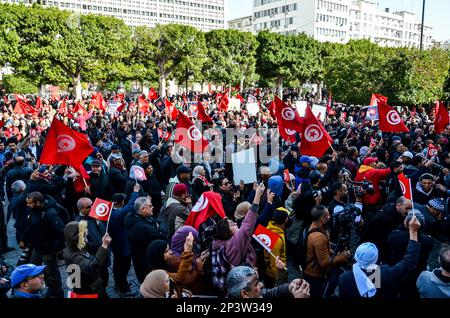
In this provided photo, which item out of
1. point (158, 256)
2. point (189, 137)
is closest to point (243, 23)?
point (189, 137)

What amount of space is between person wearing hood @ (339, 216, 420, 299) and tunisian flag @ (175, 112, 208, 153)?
6.32m

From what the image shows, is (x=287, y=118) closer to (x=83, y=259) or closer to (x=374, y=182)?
(x=374, y=182)

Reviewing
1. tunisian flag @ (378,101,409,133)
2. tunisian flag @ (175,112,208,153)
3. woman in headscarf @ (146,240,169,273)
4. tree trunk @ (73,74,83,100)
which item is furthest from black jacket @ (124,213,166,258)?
tree trunk @ (73,74,83,100)

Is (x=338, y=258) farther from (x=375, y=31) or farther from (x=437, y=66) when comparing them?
(x=375, y=31)

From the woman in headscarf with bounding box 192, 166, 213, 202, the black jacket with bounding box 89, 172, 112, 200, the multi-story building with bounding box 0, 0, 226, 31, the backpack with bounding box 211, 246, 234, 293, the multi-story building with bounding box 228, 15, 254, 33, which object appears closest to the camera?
the backpack with bounding box 211, 246, 234, 293

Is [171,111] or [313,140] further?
[171,111]

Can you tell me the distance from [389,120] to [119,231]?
8084mm

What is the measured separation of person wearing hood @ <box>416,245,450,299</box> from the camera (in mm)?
3596

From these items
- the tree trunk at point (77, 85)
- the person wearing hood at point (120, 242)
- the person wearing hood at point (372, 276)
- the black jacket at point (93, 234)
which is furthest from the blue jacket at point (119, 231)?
the tree trunk at point (77, 85)

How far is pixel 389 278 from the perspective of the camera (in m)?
3.83

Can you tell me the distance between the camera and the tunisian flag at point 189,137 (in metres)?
9.76

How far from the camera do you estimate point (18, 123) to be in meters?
16.6

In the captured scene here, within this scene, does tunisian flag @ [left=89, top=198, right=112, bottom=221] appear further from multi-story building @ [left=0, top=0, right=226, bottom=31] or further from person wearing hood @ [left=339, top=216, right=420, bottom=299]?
multi-story building @ [left=0, top=0, right=226, bottom=31]

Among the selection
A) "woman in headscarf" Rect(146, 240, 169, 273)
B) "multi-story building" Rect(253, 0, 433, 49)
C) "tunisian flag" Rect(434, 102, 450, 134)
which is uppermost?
"multi-story building" Rect(253, 0, 433, 49)
